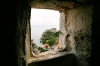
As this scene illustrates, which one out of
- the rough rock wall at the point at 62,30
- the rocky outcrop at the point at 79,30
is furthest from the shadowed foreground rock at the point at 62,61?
the rough rock wall at the point at 62,30

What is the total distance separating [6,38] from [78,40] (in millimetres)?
1056

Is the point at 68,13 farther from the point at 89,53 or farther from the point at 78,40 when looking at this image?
the point at 89,53

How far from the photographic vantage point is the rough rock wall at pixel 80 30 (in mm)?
1616

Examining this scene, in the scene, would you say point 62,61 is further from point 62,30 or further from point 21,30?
point 21,30

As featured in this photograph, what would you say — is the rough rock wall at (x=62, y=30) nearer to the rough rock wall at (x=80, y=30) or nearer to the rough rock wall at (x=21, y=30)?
the rough rock wall at (x=80, y=30)

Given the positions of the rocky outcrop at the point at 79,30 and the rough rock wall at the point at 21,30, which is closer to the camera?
the rough rock wall at the point at 21,30

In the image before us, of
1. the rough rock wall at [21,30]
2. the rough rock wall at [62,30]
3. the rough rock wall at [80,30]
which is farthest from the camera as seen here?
the rough rock wall at [62,30]

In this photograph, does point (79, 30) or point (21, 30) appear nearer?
point (21, 30)

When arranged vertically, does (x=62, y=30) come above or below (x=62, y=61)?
above

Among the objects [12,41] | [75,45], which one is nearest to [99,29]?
[75,45]

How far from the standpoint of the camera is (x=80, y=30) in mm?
1755

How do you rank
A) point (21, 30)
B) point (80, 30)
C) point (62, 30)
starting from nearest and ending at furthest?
point (21, 30) → point (80, 30) → point (62, 30)

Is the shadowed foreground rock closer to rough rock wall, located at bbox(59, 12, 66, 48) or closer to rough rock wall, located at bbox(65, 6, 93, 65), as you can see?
rough rock wall, located at bbox(65, 6, 93, 65)

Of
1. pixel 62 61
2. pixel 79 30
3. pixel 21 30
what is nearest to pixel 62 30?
pixel 79 30
